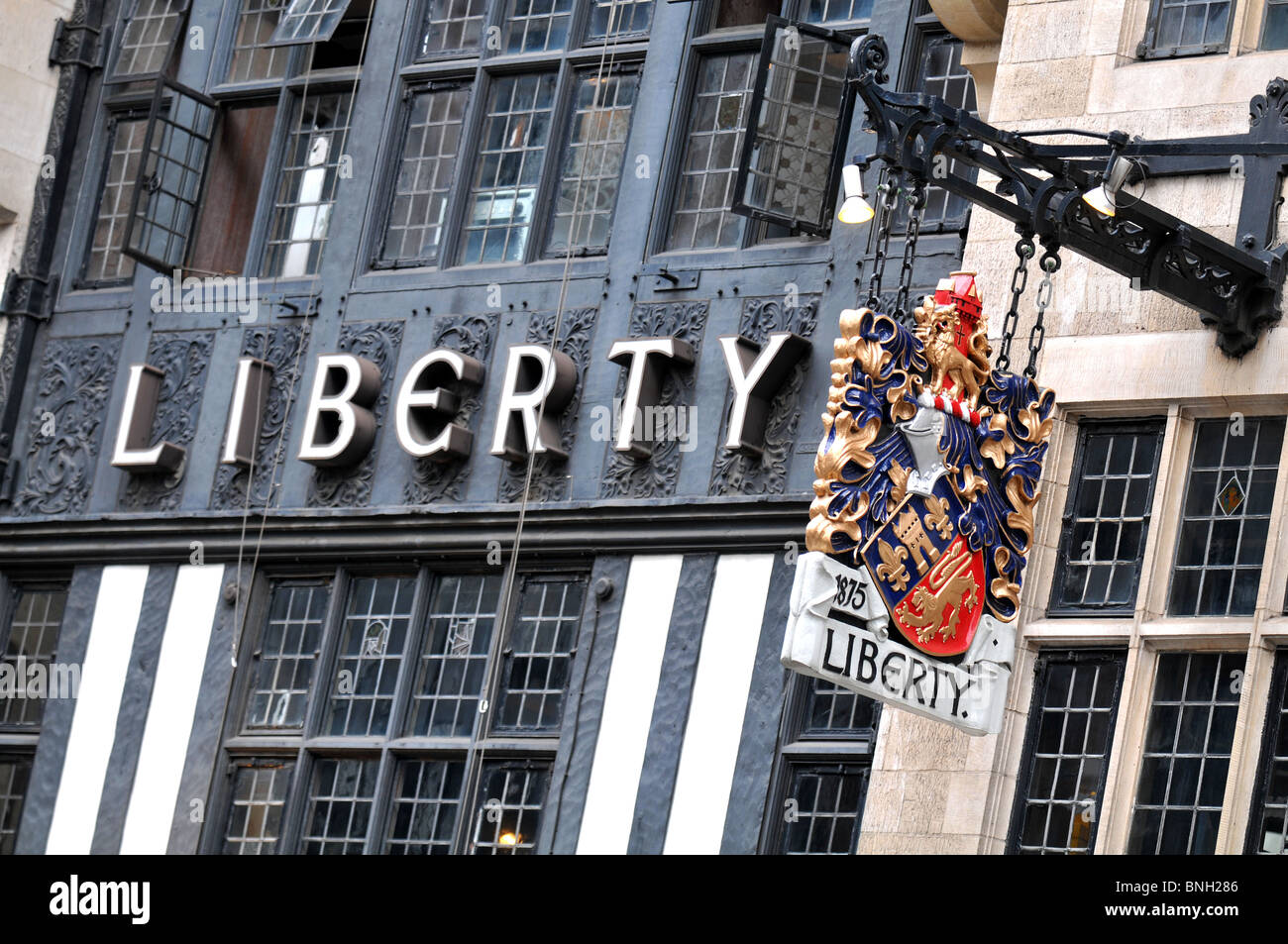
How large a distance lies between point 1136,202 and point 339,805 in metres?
6.49

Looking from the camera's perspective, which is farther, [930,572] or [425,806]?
[425,806]

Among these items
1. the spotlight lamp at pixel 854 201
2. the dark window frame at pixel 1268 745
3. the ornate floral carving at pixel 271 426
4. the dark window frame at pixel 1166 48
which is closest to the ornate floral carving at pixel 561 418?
the ornate floral carving at pixel 271 426

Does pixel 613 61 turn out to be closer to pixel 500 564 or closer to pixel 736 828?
pixel 500 564

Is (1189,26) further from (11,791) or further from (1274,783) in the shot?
(11,791)

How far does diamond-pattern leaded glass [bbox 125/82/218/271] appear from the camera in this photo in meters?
17.8

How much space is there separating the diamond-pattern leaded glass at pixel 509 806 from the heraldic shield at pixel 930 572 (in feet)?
14.1

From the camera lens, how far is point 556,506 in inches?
619

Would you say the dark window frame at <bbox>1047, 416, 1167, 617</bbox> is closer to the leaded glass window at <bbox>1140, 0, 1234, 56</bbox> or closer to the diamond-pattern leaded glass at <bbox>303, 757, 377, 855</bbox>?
the leaded glass window at <bbox>1140, 0, 1234, 56</bbox>

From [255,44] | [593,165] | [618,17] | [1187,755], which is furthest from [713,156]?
[1187,755]

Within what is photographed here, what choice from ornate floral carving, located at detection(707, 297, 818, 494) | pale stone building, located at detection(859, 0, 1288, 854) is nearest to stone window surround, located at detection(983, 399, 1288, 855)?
pale stone building, located at detection(859, 0, 1288, 854)

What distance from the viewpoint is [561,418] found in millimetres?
15992

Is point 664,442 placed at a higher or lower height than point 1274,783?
higher
